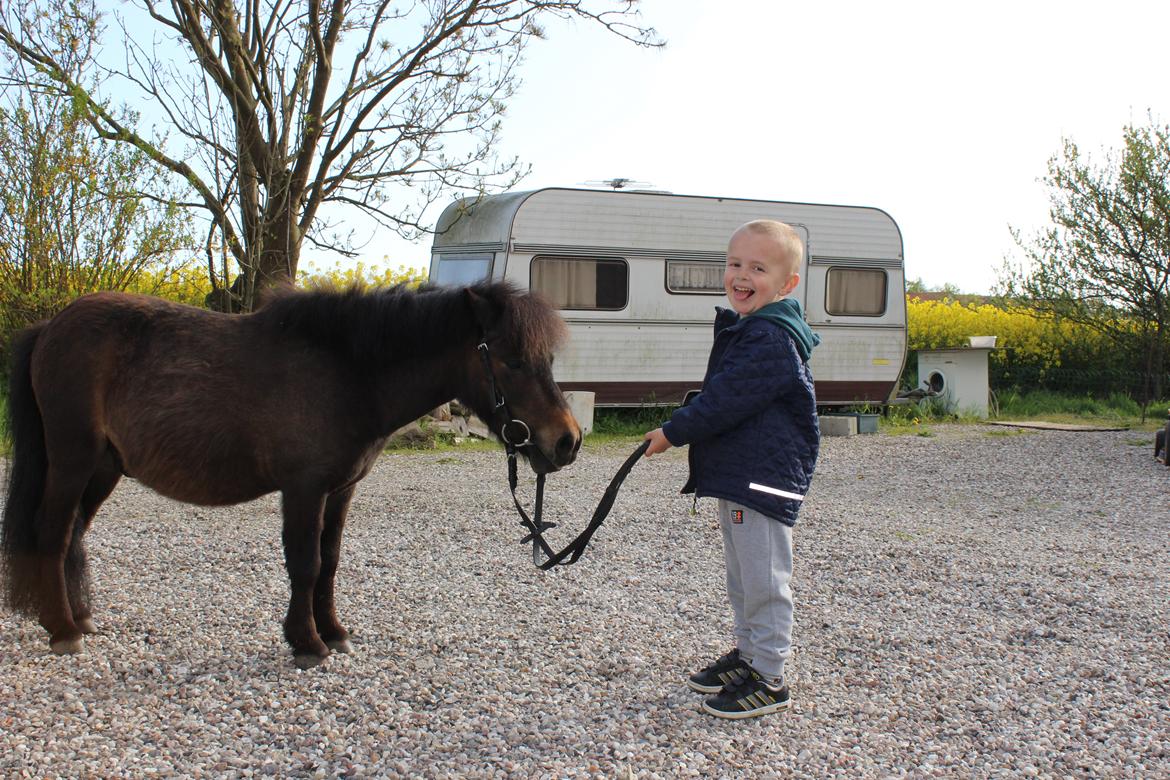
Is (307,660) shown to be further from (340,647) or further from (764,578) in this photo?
(764,578)

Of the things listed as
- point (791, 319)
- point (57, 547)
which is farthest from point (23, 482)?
point (791, 319)

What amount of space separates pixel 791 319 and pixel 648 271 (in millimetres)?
9318

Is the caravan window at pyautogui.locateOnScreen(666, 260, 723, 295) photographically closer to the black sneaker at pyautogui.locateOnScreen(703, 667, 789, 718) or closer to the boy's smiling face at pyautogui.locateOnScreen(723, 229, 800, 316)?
the boy's smiling face at pyautogui.locateOnScreen(723, 229, 800, 316)

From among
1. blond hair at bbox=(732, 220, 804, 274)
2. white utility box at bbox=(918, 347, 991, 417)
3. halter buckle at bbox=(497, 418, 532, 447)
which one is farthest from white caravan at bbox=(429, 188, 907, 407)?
blond hair at bbox=(732, 220, 804, 274)

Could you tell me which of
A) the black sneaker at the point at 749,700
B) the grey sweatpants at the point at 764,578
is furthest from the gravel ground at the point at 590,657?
the grey sweatpants at the point at 764,578

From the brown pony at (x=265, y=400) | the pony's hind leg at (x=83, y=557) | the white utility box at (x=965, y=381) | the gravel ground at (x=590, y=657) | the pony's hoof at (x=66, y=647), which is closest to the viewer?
the gravel ground at (x=590, y=657)

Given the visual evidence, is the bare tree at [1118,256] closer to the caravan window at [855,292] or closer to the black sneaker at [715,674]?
the caravan window at [855,292]

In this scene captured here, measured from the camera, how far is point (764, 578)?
10.3ft

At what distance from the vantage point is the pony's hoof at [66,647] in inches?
150

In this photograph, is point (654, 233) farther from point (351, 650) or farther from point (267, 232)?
point (351, 650)

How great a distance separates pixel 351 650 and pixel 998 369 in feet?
53.8

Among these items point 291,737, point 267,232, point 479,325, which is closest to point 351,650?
point 291,737

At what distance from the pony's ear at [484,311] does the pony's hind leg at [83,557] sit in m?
1.76

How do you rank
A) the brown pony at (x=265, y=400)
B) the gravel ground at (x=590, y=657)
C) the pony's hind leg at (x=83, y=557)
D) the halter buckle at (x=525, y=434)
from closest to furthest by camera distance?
the gravel ground at (x=590, y=657), the halter buckle at (x=525, y=434), the brown pony at (x=265, y=400), the pony's hind leg at (x=83, y=557)
